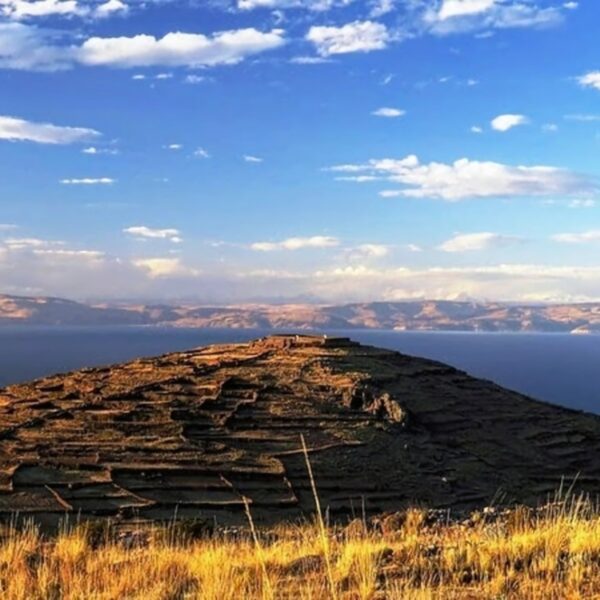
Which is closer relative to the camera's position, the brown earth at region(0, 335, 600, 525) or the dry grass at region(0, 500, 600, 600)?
the dry grass at region(0, 500, 600, 600)

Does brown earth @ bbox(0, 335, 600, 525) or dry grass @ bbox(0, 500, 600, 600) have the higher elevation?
dry grass @ bbox(0, 500, 600, 600)

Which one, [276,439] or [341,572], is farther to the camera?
[276,439]

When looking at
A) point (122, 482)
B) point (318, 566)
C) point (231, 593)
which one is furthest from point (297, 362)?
point (231, 593)

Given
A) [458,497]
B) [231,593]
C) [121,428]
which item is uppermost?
[231,593]

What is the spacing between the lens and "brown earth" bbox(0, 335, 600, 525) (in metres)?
18.8

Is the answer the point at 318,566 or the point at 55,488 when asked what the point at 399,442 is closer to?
the point at 55,488

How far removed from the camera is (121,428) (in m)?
21.7

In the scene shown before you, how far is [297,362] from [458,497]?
27.5ft

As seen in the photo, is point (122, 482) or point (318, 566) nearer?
point (318, 566)

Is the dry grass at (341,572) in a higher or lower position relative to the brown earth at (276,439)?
higher

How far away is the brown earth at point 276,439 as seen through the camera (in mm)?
18766

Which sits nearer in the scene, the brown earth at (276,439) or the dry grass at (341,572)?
the dry grass at (341,572)

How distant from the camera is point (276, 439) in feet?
69.8

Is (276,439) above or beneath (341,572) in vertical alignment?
beneath
